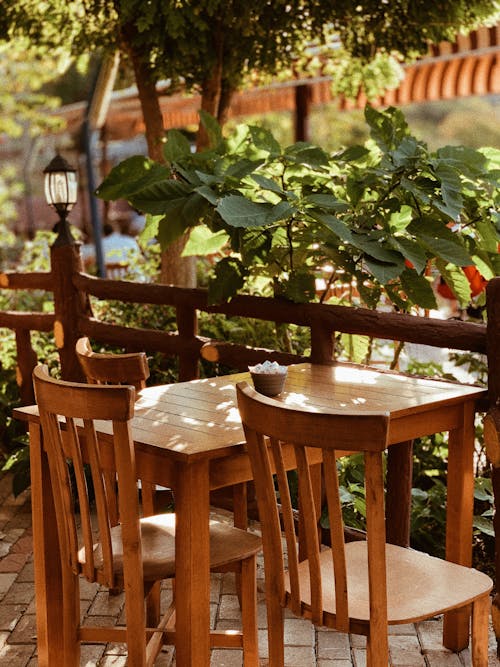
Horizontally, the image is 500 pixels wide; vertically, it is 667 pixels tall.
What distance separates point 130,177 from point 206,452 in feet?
5.61

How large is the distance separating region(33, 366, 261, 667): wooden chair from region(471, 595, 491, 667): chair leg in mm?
641

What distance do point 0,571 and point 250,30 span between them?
337cm

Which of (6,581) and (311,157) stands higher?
(311,157)

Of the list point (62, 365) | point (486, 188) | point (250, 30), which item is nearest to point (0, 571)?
point (62, 365)

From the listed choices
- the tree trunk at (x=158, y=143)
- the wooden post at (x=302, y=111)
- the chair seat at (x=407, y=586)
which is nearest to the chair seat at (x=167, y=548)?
the chair seat at (x=407, y=586)

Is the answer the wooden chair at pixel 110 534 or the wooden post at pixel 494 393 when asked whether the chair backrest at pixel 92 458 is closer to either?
the wooden chair at pixel 110 534

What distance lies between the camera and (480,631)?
263 centimetres

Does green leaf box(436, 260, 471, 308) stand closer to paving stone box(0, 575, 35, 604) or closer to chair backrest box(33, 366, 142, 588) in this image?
chair backrest box(33, 366, 142, 588)

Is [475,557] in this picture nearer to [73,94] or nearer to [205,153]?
[205,153]

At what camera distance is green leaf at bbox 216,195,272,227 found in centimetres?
340

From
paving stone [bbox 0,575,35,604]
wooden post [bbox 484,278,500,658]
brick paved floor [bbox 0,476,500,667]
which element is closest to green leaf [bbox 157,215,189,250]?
wooden post [bbox 484,278,500,658]

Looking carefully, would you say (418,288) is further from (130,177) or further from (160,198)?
(130,177)

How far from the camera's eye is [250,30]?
5598 millimetres

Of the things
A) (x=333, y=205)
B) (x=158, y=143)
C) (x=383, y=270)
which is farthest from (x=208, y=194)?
(x=158, y=143)
